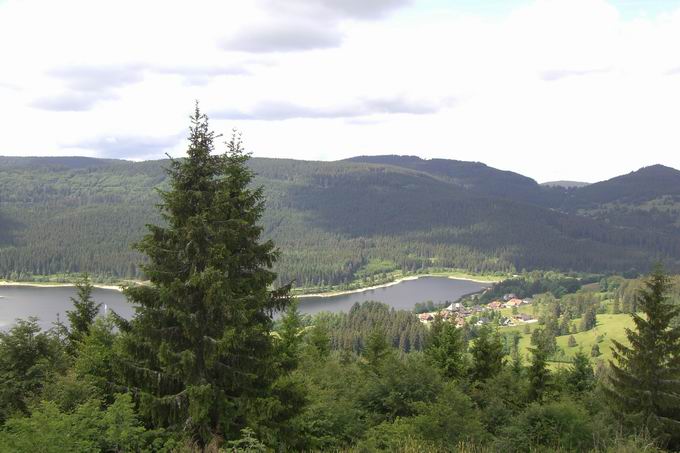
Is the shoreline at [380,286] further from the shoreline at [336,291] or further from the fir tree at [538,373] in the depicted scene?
the fir tree at [538,373]

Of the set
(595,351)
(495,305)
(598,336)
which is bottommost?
(495,305)

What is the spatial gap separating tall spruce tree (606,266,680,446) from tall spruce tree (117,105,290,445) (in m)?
12.5

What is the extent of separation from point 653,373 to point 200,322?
14.7 metres

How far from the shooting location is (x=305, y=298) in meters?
139

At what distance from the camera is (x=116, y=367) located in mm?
10719

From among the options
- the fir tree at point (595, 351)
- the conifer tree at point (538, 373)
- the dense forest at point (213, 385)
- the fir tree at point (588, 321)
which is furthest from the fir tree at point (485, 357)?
the fir tree at point (588, 321)

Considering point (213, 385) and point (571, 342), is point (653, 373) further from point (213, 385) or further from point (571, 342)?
point (571, 342)

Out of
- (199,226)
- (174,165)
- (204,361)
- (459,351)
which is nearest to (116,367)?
(204,361)

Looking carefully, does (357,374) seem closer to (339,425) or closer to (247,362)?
(339,425)

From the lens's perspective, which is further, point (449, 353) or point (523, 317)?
point (523, 317)

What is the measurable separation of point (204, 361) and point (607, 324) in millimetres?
99812

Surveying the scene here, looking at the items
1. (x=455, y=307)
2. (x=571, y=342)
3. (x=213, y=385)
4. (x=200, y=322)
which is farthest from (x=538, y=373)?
(x=455, y=307)

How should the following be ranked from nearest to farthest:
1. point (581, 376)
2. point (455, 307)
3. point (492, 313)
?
point (581, 376), point (492, 313), point (455, 307)

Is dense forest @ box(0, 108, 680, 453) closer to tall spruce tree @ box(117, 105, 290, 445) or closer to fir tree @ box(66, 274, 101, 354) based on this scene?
tall spruce tree @ box(117, 105, 290, 445)
